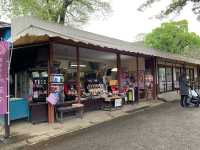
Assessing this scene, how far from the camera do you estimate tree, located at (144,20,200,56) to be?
40.9 metres

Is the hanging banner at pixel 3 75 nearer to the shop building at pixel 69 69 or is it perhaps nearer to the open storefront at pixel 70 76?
the shop building at pixel 69 69

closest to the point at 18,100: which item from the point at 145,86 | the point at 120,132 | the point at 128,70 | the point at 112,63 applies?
the point at 120,132

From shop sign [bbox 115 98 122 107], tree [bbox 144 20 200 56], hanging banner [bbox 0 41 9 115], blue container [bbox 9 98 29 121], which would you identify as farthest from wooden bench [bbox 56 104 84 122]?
tree [bbox 144 20 200 56]

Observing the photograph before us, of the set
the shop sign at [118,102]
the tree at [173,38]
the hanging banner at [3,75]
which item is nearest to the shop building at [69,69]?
the shop sign at [118,102]

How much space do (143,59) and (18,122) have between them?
31.9 feet

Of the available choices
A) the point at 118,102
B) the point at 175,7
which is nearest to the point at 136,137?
the point at 118,102

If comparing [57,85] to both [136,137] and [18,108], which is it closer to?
[18,108]

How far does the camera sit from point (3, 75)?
22.8 feet

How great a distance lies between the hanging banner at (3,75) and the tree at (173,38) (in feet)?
116

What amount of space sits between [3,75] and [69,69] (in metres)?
4.28

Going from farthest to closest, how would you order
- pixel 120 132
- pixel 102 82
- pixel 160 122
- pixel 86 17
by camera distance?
pixel 86 17 < pixel 102 82 < pixel 160 122 < pixel 120 132

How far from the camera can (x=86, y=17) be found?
2777 centimetres

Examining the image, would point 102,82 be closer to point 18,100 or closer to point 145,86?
point 145,86

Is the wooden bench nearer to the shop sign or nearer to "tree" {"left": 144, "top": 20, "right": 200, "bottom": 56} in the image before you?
the shop sign
